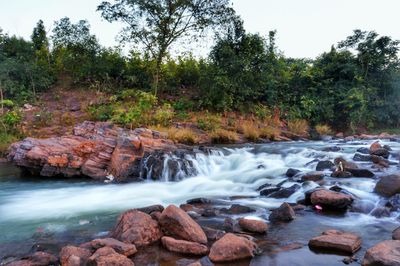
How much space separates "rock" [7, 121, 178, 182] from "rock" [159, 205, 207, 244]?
16.2 feet

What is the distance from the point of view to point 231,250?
4492mm

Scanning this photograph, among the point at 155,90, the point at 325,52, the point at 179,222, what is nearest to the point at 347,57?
the point at 325,52

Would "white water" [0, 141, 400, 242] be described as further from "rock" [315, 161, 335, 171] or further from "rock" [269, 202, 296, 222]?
"rock" [269, 202, 296, 222]

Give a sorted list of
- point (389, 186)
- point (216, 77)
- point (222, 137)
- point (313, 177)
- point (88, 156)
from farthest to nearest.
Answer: point (216, 77) < point (222, 137) < point (88, 156) < point (313, 177) < point (389, 186)

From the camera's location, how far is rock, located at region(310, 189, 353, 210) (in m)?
6.45

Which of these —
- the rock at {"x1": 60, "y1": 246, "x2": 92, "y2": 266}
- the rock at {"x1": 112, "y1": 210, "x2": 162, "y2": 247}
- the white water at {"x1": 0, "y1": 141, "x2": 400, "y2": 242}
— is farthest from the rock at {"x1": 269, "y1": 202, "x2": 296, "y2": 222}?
the rock at {"x1": 60, "y1": 246, "x2": 92, "y2": 266}

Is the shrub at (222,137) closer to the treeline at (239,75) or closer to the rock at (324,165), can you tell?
the treeline at (239,75)

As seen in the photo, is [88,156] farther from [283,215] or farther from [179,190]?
[283,215]

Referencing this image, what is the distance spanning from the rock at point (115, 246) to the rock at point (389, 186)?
487 centimetres

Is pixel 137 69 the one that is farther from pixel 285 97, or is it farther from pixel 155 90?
pixel 285 97

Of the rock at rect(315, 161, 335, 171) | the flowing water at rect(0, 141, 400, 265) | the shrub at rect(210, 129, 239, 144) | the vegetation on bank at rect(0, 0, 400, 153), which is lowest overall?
the flowing water at rect(0, 141, 400, 265)

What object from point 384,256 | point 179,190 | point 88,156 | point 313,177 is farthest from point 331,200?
point 88,156

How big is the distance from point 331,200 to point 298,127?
12.8 meters

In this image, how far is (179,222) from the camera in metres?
5.15
